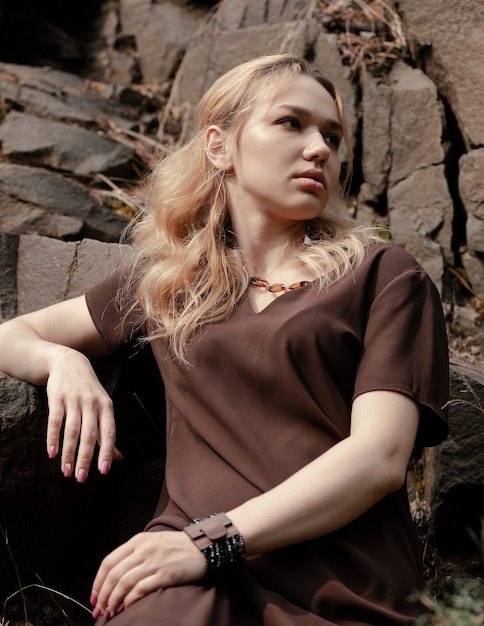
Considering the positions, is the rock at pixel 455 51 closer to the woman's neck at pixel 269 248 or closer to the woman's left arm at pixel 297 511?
the woman's neck at pixel 269 248

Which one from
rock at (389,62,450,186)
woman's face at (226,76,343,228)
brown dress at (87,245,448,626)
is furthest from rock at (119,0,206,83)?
brown dress at (87,245,448,626)

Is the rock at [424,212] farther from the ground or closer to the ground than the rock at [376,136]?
closer to the ground

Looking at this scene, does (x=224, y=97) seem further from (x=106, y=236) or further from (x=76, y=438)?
(x=106, y=236)

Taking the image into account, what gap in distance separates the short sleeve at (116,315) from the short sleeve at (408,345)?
2.87ft

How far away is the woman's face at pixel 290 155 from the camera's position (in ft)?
8.76

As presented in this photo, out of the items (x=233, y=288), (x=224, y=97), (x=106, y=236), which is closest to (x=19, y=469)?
→ (x=233, y=288)

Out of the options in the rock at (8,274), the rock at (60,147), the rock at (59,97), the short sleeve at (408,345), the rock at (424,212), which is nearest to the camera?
the short sleeve at (408,345)

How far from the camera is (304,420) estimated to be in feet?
7.74

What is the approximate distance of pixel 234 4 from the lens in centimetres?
558

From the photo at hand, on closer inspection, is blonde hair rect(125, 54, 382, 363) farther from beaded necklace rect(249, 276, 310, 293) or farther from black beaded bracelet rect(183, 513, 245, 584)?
black beaded bracelet rect(183, 513, 245, 584)

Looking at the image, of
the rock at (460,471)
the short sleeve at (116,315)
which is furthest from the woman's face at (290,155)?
the rock at (460,471)

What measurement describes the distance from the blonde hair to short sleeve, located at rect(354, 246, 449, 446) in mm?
179

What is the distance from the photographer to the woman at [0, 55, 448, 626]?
2.06 m

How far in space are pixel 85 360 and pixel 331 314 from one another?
0.85m
